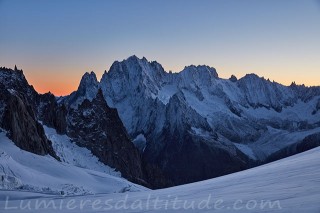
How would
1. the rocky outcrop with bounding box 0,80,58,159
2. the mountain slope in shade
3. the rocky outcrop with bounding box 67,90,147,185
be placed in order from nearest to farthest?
1. the rocky outcrop with bounding box 0,80,58,159
2. the mountain slope in shade
3. the rocky outcrop with bounding box 67,90,147,185

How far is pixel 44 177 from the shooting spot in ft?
279

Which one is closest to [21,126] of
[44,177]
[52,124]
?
[44,177]

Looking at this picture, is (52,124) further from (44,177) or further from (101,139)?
(44,177)

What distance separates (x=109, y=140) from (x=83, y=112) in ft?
59.3

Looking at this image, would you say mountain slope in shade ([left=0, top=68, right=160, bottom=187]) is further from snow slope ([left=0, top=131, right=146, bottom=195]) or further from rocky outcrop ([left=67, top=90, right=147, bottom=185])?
snow slope ([left=0, top=131, right=146, bottom=195])

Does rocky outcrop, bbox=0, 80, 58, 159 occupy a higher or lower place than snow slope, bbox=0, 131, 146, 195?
higher

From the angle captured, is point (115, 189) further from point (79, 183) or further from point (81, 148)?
point (81, 148)

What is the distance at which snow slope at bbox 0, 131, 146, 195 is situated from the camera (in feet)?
244

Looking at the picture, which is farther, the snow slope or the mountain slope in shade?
the mountain slope in shade

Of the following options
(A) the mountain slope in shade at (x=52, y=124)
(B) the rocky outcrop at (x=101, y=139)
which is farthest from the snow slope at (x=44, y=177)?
(B) the rocky outcrop at (x=101, y=139)

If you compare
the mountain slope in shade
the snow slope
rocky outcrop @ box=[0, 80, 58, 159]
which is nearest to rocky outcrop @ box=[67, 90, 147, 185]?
the mountain slope in shade

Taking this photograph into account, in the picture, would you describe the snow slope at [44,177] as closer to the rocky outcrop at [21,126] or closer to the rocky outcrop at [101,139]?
the rocky outcrop at [21,126]

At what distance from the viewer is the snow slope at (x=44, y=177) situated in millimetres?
74500

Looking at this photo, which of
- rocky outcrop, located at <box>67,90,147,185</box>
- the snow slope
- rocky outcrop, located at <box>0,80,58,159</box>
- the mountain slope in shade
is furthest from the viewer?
rocky outcrop, located at <box>67,90,147,185</box>
